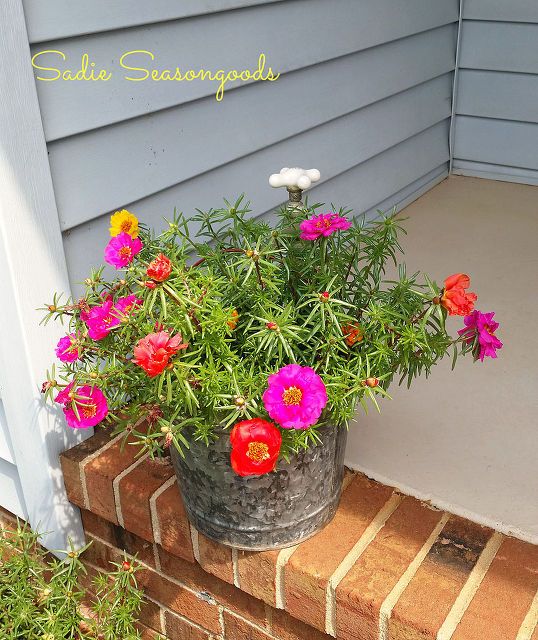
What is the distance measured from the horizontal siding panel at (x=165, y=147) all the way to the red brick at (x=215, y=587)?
2.38 ft

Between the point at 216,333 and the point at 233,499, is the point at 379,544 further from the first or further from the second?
the point at 216,333

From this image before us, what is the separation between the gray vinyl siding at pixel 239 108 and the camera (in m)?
1.52

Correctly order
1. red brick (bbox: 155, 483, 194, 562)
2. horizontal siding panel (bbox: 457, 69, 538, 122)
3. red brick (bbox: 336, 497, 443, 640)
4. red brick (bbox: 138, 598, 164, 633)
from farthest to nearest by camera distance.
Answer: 1. horizontal siding panel (bbox: 457, 69, 538, 122)
2. red brick (bbox: 138, 598, 164, 633)
3. red brick (bbox: 155, 483, 194, 562)
4. red brick (bbox: 336, 497, 443, 640)

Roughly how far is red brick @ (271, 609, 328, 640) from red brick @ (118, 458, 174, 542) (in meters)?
0.30

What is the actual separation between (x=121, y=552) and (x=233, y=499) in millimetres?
537

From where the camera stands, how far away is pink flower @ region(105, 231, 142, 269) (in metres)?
1.23

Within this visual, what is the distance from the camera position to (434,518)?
4.61 ft

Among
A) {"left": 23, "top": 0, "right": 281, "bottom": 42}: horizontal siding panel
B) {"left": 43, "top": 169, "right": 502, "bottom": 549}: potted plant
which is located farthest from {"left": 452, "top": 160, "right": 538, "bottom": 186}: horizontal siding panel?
{"left": 43, "top": 169, "right": 502, "bottom": 549}: potted plant

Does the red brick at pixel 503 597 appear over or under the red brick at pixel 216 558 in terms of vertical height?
over

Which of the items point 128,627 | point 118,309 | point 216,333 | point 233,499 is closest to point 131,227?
point 118,309

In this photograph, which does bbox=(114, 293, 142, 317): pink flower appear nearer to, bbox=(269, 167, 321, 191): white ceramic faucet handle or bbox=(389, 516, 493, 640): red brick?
bbox=(269, 167, 321, 191): white ceramic faucet handle

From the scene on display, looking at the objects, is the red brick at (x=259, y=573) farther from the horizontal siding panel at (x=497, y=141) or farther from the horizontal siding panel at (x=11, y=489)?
the horizontal siding panel at (x=497, y=141)

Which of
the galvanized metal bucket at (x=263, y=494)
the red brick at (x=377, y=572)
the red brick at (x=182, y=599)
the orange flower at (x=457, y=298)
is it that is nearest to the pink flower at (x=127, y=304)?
the galvanized metal bucket at (x=263, y=494)

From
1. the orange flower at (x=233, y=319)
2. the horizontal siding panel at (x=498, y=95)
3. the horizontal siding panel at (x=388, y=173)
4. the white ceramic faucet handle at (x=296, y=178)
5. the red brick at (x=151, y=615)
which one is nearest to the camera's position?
the orange flower at (x=233, y=319)
